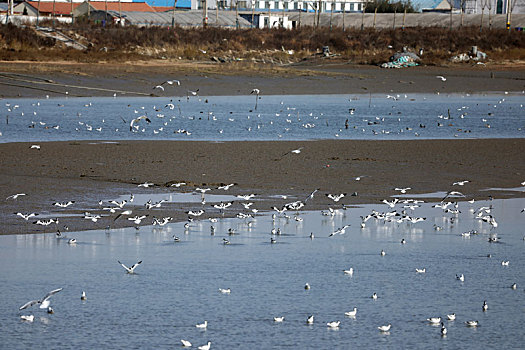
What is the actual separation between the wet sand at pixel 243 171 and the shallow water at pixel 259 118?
1839mm

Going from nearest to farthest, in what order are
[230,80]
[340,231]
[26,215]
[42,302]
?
[42,302], [340,231], [26,215], [230,80]


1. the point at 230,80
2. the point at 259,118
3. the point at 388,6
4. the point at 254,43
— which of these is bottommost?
the point at 259,118

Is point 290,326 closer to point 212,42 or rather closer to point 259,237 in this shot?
point 259,237

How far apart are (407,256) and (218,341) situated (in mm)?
3529

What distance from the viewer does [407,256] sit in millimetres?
9859

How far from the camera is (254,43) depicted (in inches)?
2343

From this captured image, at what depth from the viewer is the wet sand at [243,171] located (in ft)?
40.4

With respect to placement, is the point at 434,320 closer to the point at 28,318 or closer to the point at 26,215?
the point at 28,318

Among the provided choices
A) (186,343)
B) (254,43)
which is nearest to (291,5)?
(254,43)

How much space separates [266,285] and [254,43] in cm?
5183

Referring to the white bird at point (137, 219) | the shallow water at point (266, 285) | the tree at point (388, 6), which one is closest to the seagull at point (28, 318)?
the shallow water at point (266, 285)

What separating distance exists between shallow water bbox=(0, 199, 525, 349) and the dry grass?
33335 mm

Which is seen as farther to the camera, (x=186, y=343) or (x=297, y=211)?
(x=297, y=211)

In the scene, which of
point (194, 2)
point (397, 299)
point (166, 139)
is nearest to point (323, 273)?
point (397, 299)
